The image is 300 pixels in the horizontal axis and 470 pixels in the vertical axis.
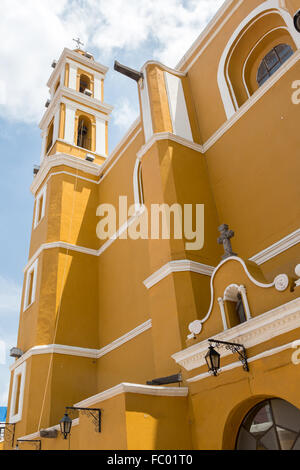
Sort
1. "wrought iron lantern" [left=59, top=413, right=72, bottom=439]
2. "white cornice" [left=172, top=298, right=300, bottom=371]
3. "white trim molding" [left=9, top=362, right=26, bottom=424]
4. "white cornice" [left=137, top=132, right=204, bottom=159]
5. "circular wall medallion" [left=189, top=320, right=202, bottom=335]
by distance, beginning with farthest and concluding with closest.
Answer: "white trim molding" [left=9, top=362, right=26, bottom=424] → "white cornice" [left=137, top=132, right=204, bottom=159] → "wrought iron lantern" [left=59, top=413, right=72, bottom=439] → "circular wall medallion" [left=189, top=320, right=202, bottom=335] → "white cornice" [left=172, top=298, right=300, bottom=371]

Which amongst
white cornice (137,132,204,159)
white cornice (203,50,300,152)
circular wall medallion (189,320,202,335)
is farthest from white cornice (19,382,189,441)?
white cornice (203,50,300,152)

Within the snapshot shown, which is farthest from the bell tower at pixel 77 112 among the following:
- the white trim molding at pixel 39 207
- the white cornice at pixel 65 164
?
the white trim molding at pixel 39 207

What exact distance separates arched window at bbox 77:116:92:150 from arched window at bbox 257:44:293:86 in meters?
9.32

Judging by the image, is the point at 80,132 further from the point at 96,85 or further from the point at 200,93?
the point at 200,93

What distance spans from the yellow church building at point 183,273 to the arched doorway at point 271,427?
19mm

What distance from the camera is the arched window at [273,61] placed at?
10.8 metres

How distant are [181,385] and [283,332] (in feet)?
7.97

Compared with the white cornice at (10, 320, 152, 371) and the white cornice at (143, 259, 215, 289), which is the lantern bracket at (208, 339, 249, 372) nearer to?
the white cornice at (143, 259, 215, 289)

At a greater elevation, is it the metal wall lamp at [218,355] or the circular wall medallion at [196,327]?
the circular wall medallion at [196,327]

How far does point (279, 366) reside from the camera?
5.78 m

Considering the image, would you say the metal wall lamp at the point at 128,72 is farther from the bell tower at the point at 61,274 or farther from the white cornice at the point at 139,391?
the white cornice at the point at 139,391

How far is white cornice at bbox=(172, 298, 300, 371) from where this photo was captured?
18.7 feet

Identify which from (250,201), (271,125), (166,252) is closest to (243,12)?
(271,125)

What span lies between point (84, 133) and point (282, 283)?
602 inches
